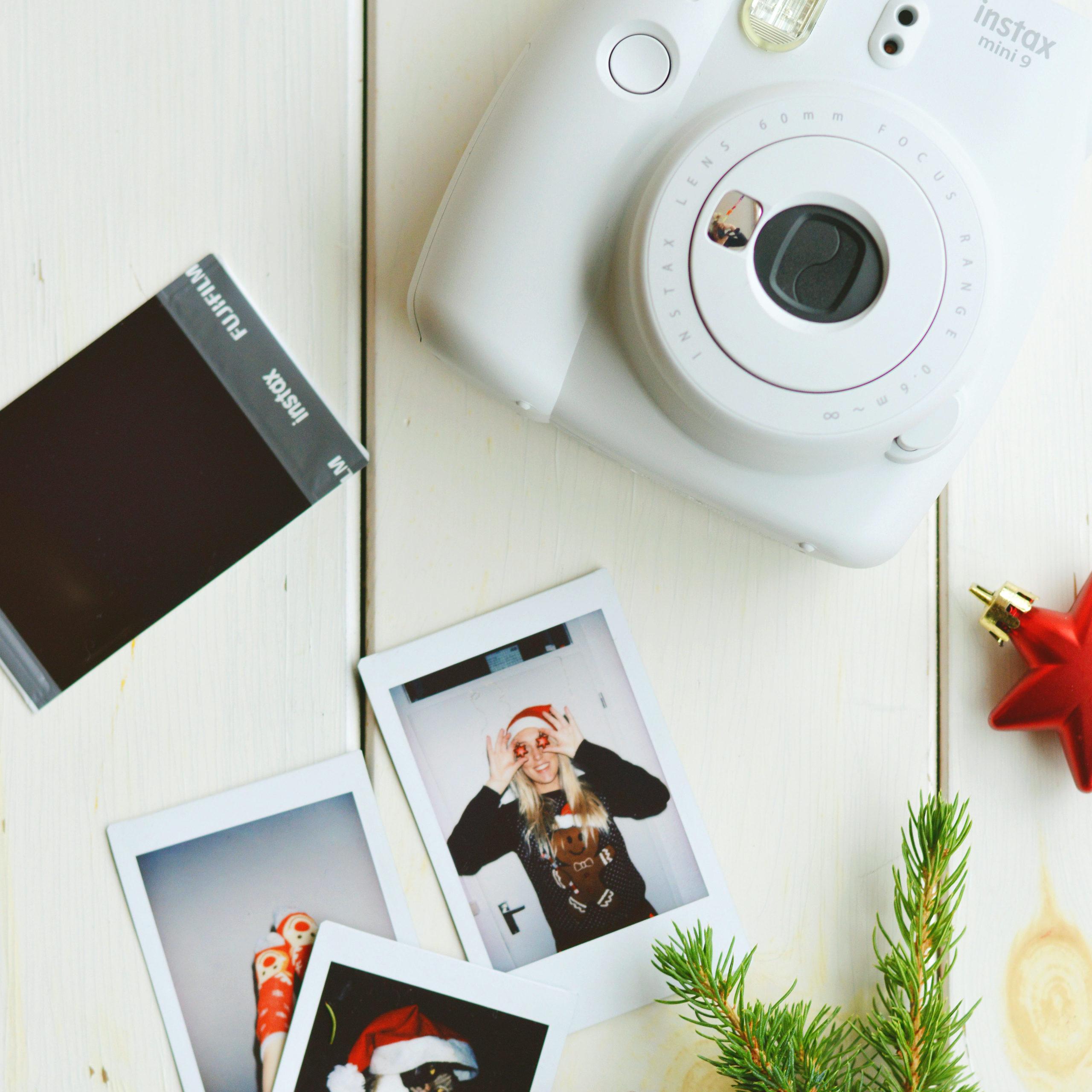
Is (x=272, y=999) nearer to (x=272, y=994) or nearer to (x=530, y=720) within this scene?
(x=272, y=994)

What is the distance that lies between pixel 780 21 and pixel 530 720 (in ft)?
1.30

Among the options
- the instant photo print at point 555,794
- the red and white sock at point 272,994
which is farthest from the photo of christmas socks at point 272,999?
the instant photo print at point 555,794

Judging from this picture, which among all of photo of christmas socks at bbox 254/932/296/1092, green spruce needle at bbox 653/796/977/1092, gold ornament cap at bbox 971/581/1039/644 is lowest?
green spruce needle at bbox 653/796/977/1092

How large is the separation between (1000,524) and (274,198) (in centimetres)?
49

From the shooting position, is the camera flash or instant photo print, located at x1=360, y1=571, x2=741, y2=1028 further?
instant photo print, located at x1=360, y1=571, x2=741, y2=1028

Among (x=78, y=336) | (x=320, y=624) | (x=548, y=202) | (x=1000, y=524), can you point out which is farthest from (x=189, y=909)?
(x=1000, y=524)

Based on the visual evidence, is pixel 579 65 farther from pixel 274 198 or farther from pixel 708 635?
pixel 708 635

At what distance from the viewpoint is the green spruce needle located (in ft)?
1.59

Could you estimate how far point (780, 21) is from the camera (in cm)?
43

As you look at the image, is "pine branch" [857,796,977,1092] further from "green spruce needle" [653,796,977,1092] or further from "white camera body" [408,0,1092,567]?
"white camera body" [408,0,1092,567]

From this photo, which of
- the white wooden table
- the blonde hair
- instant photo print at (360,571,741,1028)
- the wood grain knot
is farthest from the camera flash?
the wood grain knot

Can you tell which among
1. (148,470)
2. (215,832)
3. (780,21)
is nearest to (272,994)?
(215,832)

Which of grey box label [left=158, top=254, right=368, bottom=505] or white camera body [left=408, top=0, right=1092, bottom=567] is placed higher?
grey box label [left=158, top=254, right=368, bottom=505]

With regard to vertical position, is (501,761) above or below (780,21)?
below
